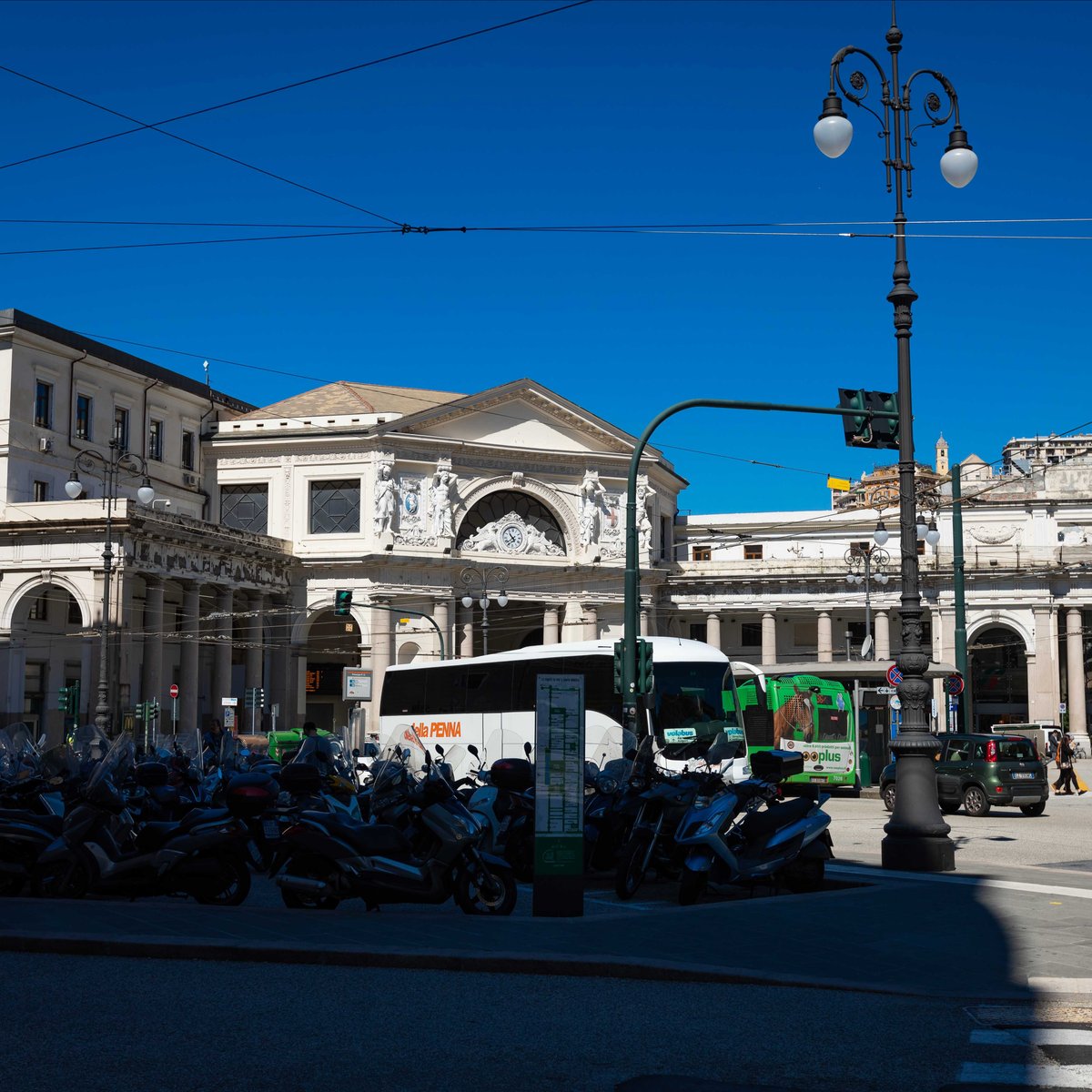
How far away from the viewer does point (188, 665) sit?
164ft

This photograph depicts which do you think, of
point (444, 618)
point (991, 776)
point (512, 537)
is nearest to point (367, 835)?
point (991, 776)

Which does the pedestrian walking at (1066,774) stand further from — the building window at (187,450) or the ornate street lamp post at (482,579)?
the building window at (187,450)

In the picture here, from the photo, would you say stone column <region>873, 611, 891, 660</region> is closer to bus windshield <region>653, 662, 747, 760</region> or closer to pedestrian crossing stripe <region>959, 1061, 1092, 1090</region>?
bus windshield <region>653, 662, 747, 760</region>

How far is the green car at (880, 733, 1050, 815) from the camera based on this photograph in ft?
82.9

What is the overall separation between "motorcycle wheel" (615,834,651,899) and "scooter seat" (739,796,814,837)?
893 mm

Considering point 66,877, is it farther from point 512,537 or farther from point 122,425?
point 512,537

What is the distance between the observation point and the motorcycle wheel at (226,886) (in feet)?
38.4

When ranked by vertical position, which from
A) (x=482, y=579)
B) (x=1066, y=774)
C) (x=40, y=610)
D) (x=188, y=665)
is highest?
(x=482, y=579)

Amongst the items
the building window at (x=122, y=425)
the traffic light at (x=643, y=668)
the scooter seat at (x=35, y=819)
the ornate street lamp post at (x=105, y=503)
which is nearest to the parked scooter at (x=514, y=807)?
the scooter seat at (x=35, y=819)

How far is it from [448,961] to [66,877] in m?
4.97

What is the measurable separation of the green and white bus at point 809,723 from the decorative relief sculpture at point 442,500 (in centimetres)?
2774

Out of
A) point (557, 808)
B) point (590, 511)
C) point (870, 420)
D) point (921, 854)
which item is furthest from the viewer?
point (590, 511)

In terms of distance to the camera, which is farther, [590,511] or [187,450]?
[590,511]

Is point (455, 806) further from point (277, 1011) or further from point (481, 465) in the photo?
point (481, 465)
